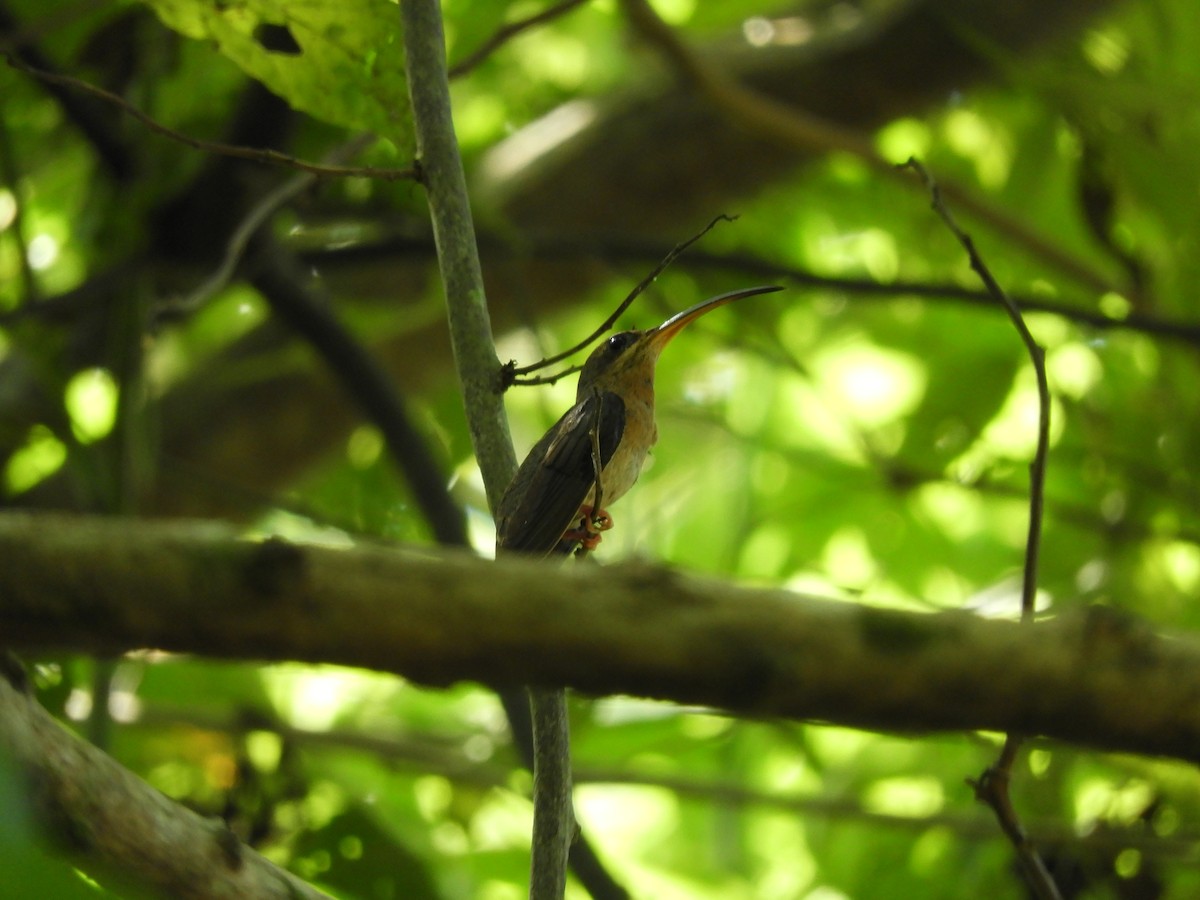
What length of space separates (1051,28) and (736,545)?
225 centimetres

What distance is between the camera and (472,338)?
1870 mm

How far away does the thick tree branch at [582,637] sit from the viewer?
90 cm

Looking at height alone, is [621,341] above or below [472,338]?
above

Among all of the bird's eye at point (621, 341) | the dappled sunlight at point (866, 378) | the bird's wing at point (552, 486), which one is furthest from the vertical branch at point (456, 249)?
the dappled sunlight at point (866, 378)

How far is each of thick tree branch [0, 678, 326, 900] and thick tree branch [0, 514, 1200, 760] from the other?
832 mm

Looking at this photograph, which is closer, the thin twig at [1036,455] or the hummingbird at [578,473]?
the thin twig at [1036,455]

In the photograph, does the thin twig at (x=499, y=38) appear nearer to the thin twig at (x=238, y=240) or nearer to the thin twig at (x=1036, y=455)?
the thin twig at (x=238, y=240)

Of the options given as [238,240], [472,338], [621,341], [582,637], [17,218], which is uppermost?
[17,218]

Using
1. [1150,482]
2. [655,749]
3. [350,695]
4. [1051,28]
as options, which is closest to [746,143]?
[1051,28]

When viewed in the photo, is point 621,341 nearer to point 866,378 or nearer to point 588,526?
point 588,526

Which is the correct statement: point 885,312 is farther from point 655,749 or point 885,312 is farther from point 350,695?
point 350,695

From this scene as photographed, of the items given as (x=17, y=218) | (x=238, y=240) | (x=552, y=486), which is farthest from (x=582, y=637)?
(x=17, y=218)

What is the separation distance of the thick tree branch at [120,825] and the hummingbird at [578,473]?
1.95ft

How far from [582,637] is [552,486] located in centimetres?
146
